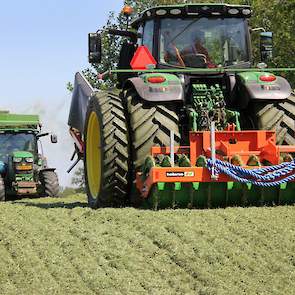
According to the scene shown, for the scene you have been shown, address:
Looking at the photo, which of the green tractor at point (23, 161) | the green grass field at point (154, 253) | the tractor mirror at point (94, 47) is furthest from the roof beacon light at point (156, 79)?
the green tractor at point (23, 161)

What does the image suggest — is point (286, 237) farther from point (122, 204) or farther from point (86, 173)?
point (86, 173)

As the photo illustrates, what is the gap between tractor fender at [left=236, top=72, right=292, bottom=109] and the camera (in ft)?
27.7

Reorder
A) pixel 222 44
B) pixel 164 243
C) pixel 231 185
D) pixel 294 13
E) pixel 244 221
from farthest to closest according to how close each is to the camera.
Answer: pixel 294 13 < pixel 222 44 < pixel 231 185 < pixel 244 221 < pixel 164 243

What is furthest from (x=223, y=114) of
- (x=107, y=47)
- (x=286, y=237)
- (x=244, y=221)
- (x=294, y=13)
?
(x=107, y=47)

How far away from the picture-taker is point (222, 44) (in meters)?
9.24

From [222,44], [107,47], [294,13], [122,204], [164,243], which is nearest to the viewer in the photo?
[164,243]

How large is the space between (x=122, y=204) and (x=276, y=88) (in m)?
2.18

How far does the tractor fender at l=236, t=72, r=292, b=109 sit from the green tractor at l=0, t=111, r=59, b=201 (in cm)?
848

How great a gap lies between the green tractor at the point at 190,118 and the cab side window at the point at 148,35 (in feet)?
0.05

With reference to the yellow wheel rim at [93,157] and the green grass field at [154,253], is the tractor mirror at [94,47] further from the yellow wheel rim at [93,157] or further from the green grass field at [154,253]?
the green grass field at [154,253]

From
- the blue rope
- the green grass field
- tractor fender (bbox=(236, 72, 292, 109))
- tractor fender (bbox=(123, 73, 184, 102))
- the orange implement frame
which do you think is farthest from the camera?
tractor fender (bbox=(236, 72, 292, 109))

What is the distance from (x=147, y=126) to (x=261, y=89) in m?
1.42

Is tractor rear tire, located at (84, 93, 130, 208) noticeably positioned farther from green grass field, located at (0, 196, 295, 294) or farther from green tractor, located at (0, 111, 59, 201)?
green tractor, located at (0, 111, 59, 201)

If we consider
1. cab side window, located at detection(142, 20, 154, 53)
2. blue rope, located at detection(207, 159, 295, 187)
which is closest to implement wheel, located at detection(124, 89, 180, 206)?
blue rope, located at detection(207, 159, 295, 187)
